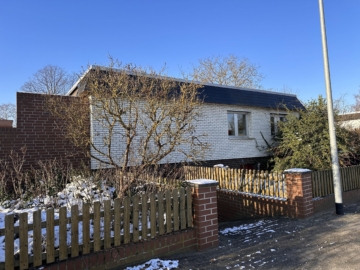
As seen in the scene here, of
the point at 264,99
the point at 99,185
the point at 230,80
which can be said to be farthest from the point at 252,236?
the point at 230,80

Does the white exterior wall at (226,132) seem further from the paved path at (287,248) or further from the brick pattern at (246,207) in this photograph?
the paved path at (287,248)

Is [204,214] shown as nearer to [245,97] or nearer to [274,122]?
[245,97]

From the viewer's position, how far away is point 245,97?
13156 millimetres

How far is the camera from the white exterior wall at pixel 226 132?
11625 mm

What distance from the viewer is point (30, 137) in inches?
307

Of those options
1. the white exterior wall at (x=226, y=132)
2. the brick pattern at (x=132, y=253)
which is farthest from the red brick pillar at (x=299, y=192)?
the white exterior wall at (x=226, y=132)

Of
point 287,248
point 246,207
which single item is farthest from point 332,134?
point 287,248

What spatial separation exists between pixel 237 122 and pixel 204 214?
9.33 m

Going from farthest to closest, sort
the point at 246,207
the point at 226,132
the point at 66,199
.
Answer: the point at 226,132 < the point at 246,207 < the point at 66,199

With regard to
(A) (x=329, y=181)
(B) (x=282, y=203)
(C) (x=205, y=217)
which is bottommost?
(B) (x=282, y=203)

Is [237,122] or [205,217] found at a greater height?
[237,122]

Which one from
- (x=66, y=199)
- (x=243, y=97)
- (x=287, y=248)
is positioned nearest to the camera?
(x=287, y=248)

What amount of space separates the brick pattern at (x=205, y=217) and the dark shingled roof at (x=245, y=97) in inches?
259

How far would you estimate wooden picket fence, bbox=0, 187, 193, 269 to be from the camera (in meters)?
3.17
